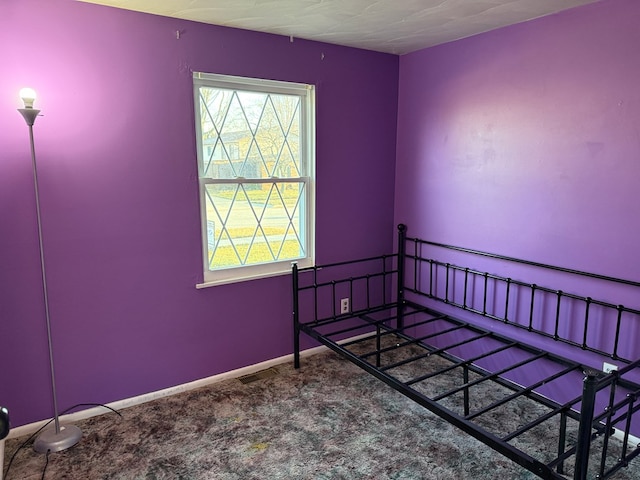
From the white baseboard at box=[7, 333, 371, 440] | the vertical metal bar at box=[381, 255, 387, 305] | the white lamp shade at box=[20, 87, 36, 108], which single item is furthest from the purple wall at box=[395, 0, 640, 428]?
the white lamp shade at box=[20, 87, 36, 108]

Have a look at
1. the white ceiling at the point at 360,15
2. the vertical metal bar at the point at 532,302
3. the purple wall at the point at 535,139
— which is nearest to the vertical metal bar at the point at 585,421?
the purple wall at the point at 535,139

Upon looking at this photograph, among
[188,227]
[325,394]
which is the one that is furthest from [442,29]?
[325,394]

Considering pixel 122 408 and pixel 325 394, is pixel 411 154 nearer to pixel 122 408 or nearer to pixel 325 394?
pixel 325 394

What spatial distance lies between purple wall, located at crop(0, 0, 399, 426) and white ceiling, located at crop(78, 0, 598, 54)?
0.43ft

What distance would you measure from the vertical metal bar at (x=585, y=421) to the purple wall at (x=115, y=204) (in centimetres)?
198

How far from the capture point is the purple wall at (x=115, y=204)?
2.16 metres

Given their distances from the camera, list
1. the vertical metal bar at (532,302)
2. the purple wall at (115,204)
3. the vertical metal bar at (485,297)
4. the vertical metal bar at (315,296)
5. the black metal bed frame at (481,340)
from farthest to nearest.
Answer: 1. the vertical metal bar at (315,296)
2. the vertical metal bar at (485,297)
3. the vertical metal bar at (532,302)
4. the purple wall at (115,204)
5. the black metal bed frame at (481,340)

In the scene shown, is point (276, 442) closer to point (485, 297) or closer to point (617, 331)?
point (485, 297)

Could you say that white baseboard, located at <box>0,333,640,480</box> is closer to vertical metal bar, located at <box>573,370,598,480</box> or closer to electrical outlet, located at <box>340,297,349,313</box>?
electrical outlet, located at <box>340,297,349,313</box>

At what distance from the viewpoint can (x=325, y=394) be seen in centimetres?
273

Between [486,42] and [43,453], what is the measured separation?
10.9 ft

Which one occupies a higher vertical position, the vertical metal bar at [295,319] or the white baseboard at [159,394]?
the vertical metal bar at [295,319]

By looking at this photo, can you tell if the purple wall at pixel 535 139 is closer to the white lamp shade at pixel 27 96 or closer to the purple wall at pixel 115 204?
the purple wall at pixel 115 204

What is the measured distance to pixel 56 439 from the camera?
2229mm
